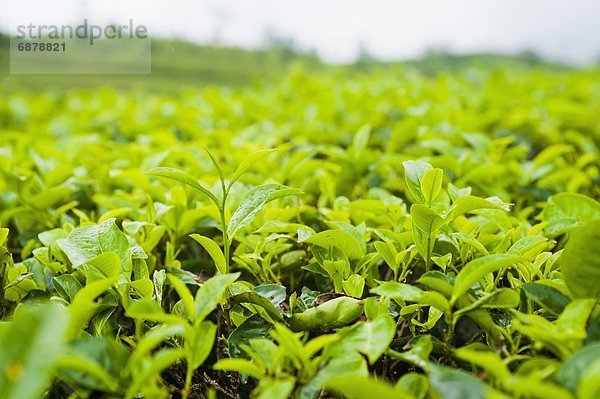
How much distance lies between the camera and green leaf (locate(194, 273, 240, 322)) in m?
0.84

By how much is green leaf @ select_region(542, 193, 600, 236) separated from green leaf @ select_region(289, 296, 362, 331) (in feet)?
1.82

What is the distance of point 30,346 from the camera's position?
0.59 metres

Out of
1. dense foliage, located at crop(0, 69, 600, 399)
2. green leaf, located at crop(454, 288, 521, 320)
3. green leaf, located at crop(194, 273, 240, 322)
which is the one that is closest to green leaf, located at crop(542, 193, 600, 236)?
dense foliage, located at crop(0, 69, 600, 399)

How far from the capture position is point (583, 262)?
844 millimetres

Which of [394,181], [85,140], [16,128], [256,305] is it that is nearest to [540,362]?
[256,305]

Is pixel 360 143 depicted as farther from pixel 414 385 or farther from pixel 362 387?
pixel 362 387

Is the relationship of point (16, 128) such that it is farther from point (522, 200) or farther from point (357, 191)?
point (522, 200)

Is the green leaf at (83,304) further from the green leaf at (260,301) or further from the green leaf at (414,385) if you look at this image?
the green leaf at (414,385)

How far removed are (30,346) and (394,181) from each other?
48.9 inches

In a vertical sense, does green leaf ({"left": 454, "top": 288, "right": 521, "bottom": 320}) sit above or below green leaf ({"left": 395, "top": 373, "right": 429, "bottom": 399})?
above

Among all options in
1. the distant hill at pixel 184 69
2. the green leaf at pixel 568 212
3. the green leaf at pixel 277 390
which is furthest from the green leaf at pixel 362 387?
the distant hill at pixel 184 69

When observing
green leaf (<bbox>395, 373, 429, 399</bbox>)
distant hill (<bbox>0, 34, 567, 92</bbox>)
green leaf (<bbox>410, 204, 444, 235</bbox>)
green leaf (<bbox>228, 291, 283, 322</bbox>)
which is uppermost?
green leaf (<bbox>410, 204, 444, 235</bbox>)

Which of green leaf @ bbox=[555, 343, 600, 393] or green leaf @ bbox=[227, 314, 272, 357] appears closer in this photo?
green leaf @ bbox=[555, 343, 600, 393]

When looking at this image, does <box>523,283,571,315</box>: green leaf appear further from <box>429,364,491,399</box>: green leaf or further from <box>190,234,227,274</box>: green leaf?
<box>190,234,227,274</box>: green leaf
